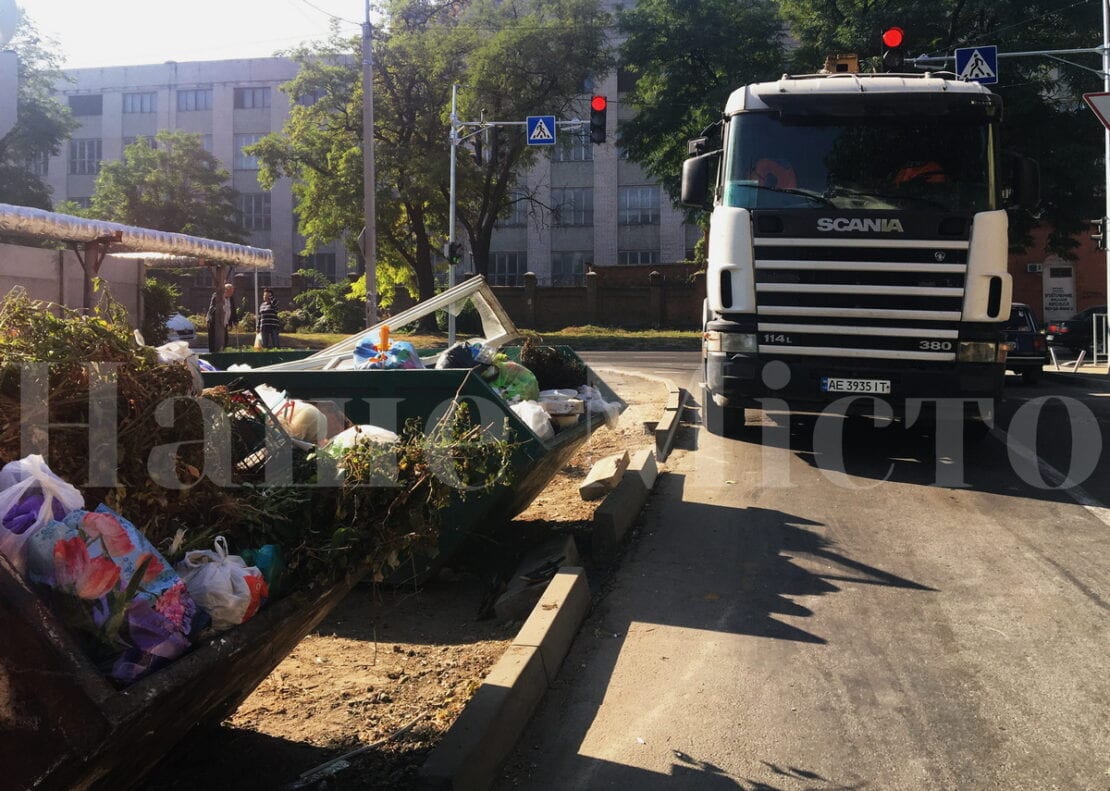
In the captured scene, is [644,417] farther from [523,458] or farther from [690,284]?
[690,284]

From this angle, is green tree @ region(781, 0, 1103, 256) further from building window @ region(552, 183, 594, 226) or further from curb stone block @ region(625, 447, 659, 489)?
building window @ region(552, 183, 594, 226)

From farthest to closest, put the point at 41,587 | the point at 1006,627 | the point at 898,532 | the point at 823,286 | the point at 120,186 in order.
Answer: the point at 120,186, the point at 823,286, the point at 898,532, the point at 1006,627, the point at 41,587

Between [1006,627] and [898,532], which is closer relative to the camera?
[1006,627]

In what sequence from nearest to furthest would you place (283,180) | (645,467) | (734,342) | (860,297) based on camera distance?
(645,467)
(860,297)
(734,342)
(283,180)

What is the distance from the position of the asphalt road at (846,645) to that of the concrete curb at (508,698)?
0.33 ft

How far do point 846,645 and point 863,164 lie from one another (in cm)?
531

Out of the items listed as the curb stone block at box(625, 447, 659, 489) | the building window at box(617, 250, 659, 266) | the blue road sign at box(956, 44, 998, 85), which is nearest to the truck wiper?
the curb stone block at box(625, 447, 659, 489)

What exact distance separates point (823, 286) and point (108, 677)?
7.15m

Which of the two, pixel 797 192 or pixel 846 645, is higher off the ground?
pixel 797 192

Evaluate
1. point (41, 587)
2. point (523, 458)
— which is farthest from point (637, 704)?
point (41, 587)

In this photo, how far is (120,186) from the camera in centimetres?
5147

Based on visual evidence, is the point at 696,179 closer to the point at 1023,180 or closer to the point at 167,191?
the point at 1023,180

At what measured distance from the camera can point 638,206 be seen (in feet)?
173

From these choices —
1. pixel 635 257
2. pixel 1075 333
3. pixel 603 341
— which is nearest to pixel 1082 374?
pixel 1075 333
